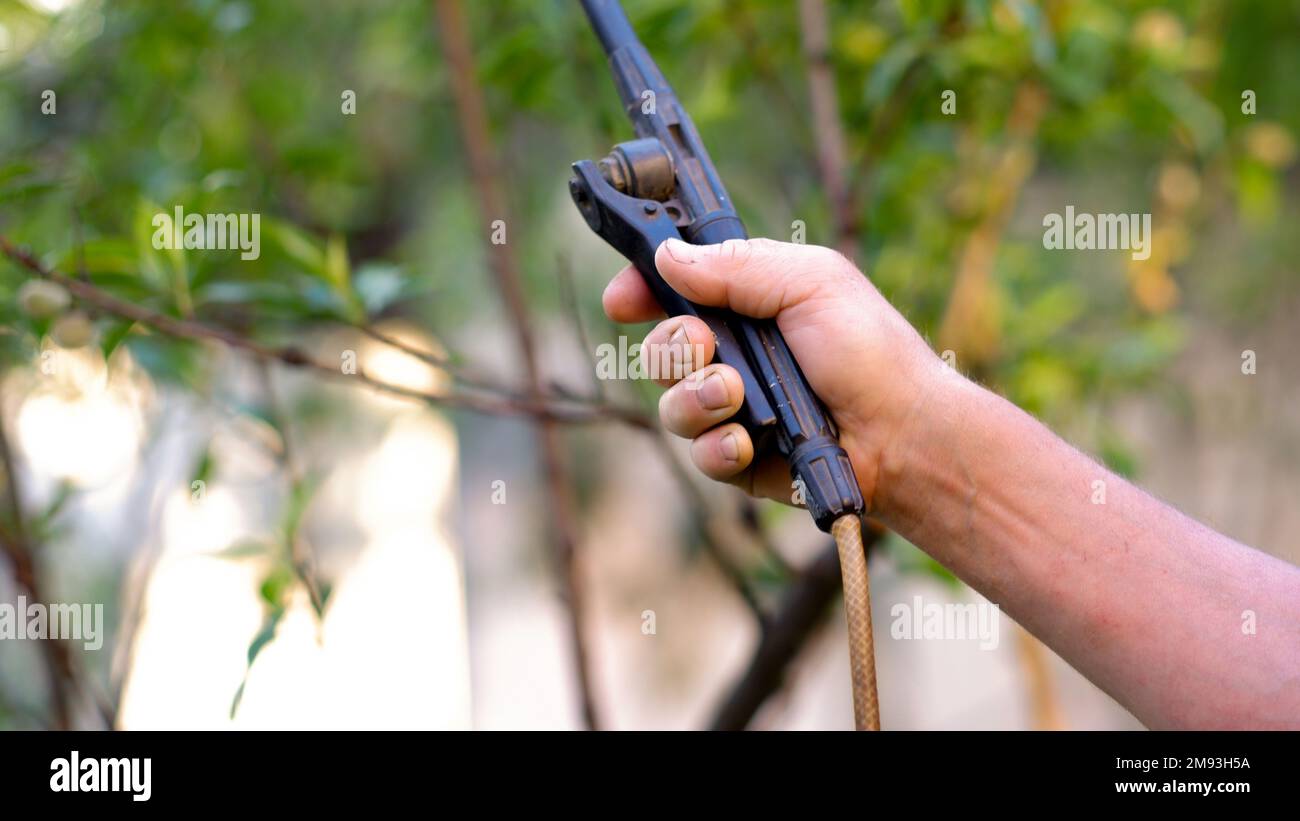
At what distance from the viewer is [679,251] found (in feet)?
1.84

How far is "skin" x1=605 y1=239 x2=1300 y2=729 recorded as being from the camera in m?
0.53

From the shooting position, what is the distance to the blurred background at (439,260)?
0.82m

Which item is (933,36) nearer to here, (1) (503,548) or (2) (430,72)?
(2) (430,72)

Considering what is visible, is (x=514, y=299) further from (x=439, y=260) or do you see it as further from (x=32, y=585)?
(x=439, y=260)

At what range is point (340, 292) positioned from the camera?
755mm

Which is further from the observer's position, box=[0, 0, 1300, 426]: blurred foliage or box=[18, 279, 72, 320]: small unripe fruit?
box=[0, 0, 1300, 426]: blurred foliage

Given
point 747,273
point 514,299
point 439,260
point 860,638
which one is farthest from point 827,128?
point 439,260

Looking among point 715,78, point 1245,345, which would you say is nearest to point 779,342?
point 715,78

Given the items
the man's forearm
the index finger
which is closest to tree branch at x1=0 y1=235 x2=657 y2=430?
the index finger

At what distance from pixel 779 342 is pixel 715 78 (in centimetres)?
60

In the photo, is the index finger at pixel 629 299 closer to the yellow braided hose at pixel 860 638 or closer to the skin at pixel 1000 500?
the skin at pixel 1000 500

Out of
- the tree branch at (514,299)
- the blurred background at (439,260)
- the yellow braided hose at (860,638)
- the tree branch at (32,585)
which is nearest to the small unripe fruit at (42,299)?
the blurred background at (439,260)

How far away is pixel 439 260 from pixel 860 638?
1515 mm

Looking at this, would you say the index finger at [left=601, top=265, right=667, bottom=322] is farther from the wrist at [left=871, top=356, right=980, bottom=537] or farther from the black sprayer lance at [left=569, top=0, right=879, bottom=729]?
the wrist at [left=871, top=356, right=980, bottom=537]
